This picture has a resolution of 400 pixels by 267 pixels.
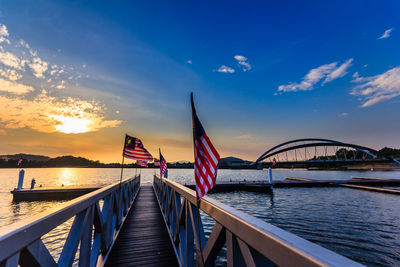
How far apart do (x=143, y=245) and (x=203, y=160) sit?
460 centimetres

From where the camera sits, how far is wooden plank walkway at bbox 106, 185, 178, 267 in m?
4.63

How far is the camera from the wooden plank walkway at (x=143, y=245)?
4.63 meters

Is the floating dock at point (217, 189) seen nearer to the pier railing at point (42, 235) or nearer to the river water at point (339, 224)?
the river water at point (339, 224)

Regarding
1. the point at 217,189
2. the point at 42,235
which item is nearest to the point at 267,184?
the point at 217,189

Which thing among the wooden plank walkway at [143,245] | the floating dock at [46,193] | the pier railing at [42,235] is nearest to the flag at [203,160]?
the pier railing at [42,235]

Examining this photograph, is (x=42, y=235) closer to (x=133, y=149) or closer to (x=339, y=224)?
(x=133, y=149)

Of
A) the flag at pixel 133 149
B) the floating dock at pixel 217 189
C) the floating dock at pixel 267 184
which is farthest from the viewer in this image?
the floating dock at pixel 267 184

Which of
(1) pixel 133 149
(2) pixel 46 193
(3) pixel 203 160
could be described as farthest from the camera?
(2) pixel 46 193

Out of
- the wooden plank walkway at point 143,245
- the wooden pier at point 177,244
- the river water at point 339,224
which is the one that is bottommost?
the river water at point 339,224

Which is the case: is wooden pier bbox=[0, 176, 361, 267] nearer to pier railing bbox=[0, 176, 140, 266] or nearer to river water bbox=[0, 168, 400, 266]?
pier railing bbox=[0, 176, 140, 266]

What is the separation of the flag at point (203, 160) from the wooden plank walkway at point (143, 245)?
10.6 ft

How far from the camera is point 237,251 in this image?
6.23 feet

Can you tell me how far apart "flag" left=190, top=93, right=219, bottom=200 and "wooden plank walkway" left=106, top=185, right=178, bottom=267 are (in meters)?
3.22

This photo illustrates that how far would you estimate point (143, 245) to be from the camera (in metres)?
5.60
